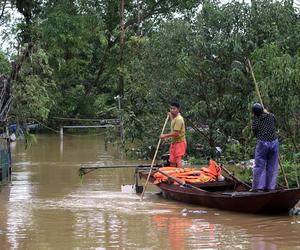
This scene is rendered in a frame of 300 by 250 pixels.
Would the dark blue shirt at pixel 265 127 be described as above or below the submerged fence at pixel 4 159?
above

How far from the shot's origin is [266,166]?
957 centimetres

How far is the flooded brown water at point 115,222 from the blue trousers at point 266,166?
0.60 meters

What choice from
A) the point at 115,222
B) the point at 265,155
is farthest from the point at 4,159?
the point at 265,155

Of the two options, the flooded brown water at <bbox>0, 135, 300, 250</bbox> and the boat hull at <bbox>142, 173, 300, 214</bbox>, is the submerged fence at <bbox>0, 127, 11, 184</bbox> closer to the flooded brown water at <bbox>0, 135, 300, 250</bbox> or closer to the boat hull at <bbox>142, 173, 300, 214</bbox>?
the flooded brown water at <bbox>0, 135, 300, 250</bbox>

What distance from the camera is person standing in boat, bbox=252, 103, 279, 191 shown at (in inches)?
373

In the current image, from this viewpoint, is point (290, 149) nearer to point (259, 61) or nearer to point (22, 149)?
point (259, 61)

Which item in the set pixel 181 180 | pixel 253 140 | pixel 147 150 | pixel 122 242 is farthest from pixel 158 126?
pixel 122 242

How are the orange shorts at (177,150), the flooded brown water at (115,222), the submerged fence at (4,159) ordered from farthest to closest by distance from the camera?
the submerged fence at (4,159), the orange shorts at (177,150), the flooded brown water at (115,222)

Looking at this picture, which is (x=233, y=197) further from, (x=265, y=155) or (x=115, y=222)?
(x=115, y=222)

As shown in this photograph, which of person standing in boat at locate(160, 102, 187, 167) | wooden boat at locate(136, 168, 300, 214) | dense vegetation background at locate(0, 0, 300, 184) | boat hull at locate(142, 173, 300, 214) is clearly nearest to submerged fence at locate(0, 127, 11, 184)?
dense vegetation background at locate(0, 0, 300, 184)

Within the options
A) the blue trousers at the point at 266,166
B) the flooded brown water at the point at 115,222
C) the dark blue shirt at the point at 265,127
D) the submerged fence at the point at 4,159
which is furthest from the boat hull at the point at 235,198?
the submerged fence at the point at 4,159

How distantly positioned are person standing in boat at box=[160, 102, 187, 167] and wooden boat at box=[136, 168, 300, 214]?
0.97 meters

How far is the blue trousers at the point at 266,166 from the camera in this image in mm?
9477

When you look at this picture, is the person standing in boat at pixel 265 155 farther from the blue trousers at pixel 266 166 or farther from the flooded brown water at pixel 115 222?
the flooded brown water at pixel 115 222
